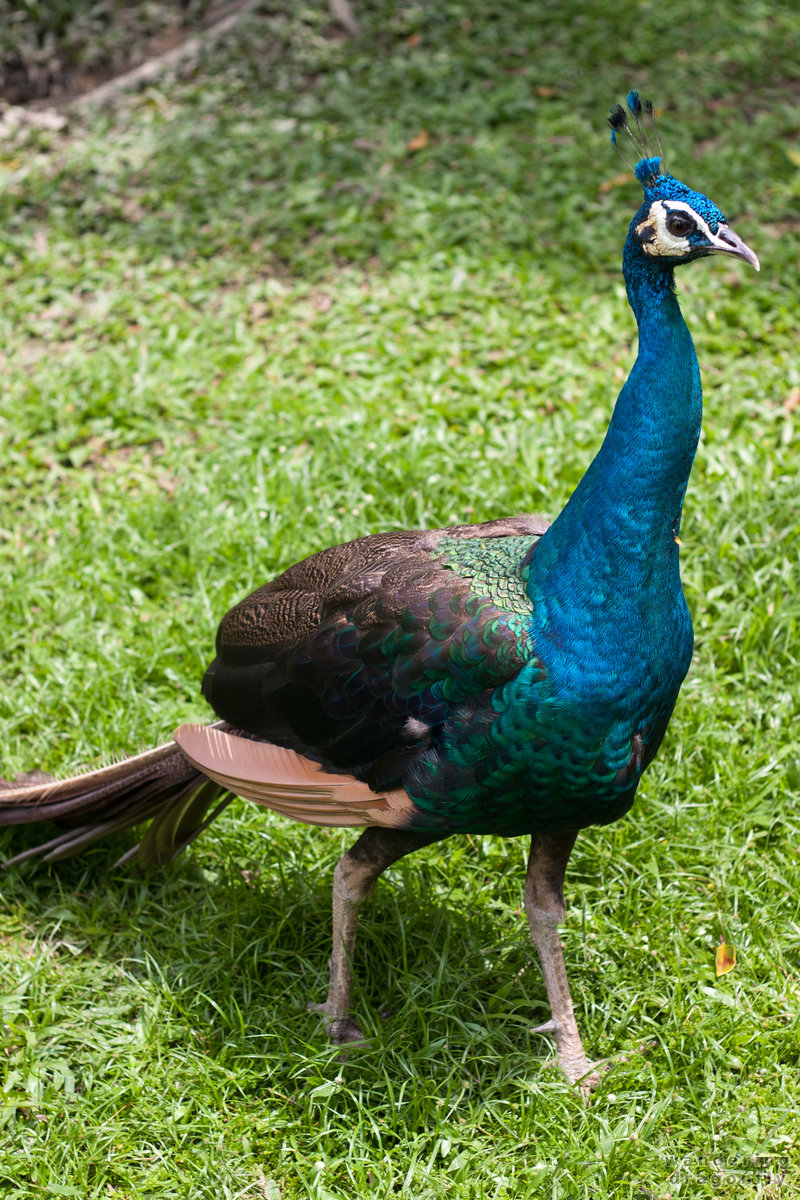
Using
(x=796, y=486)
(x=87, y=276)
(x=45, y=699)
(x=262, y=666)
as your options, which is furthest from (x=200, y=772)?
(x=87, y=276)

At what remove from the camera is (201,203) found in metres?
6.21

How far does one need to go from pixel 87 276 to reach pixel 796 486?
11.8 ft

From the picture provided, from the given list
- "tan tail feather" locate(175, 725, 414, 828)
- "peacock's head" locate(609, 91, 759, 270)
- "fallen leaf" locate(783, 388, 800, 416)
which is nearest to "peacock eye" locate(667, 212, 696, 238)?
"peacock's head" locate(609, 91, 759, 270)

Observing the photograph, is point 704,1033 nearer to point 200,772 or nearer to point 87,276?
point 200,772

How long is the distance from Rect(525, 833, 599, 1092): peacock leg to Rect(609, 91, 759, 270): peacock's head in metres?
1.36

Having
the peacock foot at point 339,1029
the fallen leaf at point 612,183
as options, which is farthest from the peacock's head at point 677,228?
the fallen leaf at point 612,183

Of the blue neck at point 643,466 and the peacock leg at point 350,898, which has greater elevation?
the blue neck at point 643,466

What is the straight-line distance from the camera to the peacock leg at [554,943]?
2.82 meters

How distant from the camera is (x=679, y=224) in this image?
230 centimetres

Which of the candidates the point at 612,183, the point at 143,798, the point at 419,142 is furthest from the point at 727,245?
the point at 419,142

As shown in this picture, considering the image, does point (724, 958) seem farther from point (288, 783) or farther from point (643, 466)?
point (643, 466)

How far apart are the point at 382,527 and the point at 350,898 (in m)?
1.78

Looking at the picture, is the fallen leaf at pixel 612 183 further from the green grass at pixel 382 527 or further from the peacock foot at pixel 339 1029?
the peacock foot at pixel 339 1029

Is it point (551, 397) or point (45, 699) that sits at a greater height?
point (551, 397)
